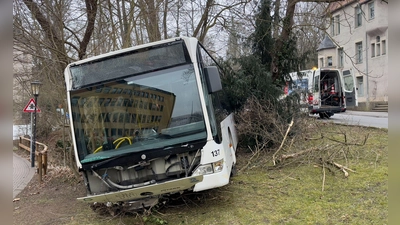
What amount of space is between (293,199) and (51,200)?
595cm

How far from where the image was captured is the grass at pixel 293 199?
16.0 feet

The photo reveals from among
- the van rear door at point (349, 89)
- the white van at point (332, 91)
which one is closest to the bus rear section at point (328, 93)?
the white van at point (332, 91)

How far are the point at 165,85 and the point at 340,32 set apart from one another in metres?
33.2

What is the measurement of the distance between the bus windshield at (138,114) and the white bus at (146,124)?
0.02 metres

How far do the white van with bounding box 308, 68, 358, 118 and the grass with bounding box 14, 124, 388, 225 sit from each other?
Answer: 31.4 ft

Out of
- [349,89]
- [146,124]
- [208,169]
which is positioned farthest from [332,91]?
[146,124]

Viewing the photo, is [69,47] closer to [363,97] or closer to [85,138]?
[85,138]

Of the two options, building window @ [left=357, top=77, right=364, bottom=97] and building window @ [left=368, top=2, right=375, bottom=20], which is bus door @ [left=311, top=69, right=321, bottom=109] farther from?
building window @ [left=357, top=77, right=364, bottom=97]

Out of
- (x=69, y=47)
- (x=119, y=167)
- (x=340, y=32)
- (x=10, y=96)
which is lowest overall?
(x=119, y=167)

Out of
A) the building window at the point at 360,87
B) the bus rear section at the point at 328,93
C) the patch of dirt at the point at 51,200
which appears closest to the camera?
the patch of dirt at the point at 51,200

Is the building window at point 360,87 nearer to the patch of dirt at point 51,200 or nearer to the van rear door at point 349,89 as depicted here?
the van rear door at point 349,89

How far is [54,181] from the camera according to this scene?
10.1 meters

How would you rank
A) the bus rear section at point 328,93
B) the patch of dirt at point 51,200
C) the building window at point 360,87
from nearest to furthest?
the patch of dirt at point 51,200 < the bus rear section at point 328,93 < the building window at point 360,87

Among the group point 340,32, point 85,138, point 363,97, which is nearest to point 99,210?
point 85,138
